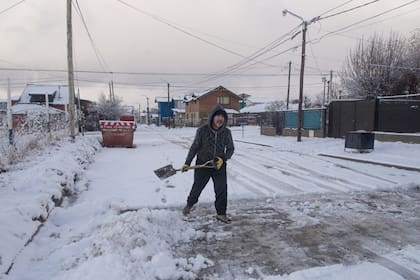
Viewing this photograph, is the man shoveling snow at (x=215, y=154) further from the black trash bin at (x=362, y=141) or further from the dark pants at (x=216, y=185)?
the black trash bin at (x=362, y=141)

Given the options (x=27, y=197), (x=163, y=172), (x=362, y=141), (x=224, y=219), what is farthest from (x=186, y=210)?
(x=362, y=141)

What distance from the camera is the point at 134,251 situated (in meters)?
3.48

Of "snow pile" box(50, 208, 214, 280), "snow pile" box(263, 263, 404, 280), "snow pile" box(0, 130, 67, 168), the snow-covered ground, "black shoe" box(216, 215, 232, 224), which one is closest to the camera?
"snow pile" box(50, 208, 214, 280)

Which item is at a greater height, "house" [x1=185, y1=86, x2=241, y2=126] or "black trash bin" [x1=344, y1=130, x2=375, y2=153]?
"house" [x1=185, y1=86, x2=241, y2=126]

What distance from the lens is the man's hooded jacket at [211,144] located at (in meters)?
5.12

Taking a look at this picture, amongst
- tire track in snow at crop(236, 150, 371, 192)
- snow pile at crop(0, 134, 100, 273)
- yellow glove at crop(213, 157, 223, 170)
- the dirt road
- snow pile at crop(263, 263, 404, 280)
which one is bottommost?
tire track in snow at crop(236, 150, 371, 192)

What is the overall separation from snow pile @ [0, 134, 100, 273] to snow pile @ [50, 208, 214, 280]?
0.54 meters

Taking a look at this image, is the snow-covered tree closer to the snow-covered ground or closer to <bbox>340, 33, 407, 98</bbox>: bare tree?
<bbox>340, 33, 407, 98</bbox>: bare tree

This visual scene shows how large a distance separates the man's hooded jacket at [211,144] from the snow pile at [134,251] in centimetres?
118

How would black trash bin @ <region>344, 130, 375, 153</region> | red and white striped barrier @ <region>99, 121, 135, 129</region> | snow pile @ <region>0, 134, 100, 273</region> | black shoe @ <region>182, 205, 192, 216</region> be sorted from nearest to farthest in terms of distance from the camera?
snow pile @ <region>0, 134, 100, 273</region> → black shoe @ <region>182, 205, 192, 216</region> → black trash bin @ <region>344, 130, 375, 153</region> → red and white striped barrier @ <region>99, 121, 135, 129</region>

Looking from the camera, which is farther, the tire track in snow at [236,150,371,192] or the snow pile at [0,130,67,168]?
the snow pile at [0,130,67,168]

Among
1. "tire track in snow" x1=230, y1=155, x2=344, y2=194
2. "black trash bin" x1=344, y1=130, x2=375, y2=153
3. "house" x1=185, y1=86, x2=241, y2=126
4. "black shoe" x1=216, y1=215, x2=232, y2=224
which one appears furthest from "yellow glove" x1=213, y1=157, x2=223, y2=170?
"house" x1=185, y1=86, x2=241, y2=126

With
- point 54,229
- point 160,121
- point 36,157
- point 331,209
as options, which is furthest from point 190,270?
point 160,121

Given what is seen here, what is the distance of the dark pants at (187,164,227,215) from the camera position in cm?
503
